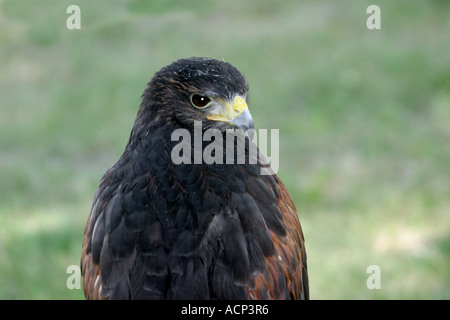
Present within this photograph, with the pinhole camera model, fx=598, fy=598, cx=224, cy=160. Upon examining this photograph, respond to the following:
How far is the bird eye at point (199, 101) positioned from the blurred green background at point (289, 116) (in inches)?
104

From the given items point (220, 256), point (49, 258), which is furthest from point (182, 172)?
point (49, 258)

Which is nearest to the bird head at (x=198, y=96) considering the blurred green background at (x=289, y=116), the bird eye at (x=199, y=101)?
the bird eye at (x=199, y=101)

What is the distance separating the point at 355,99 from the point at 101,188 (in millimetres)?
5792

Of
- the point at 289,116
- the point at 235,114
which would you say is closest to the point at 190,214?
the point at 235,114

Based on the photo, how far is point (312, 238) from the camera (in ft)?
19.7

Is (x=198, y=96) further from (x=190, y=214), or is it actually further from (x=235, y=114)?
(x=190, y=214)

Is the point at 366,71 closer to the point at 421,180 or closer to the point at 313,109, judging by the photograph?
the point at 313,109

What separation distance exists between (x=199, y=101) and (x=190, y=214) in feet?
2.01

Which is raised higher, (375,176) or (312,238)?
(375,176)

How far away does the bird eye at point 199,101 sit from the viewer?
315 centimetres

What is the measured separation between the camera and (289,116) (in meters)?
8.18

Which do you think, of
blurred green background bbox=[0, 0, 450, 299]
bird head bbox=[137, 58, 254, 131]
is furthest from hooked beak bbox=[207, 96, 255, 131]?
blurred green background bbox=[0, 0, 450, 299]

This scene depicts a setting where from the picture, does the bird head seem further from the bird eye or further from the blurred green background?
the blurred green background

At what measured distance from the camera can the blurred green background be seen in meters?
5.66
